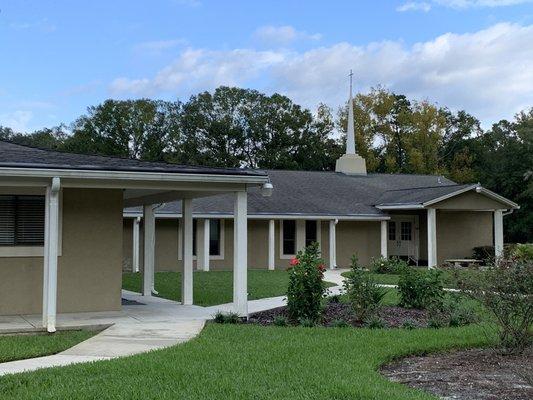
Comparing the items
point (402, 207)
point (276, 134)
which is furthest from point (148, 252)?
point (276, 134)

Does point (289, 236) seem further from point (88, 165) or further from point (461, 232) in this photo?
point (88, 165)

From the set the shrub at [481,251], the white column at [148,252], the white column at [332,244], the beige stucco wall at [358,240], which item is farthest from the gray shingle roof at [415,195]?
the white column at [148,252]

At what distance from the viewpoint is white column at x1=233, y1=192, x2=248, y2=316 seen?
39.5 feet

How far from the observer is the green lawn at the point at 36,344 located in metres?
8.68

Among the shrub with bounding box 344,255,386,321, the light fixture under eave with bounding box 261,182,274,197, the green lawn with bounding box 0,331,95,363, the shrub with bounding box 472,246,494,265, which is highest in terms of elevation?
the light fixture under eave with bounding box 261,182,274,197

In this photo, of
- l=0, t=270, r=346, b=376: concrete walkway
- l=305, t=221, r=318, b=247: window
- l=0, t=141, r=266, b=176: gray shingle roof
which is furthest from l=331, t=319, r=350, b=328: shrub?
l=305, t=221, r=318, b=247: window

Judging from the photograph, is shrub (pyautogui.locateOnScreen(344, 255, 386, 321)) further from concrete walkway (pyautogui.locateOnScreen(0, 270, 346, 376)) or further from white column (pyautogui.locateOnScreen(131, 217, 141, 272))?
white column (pyautogui.locateOnScreen(131, 217, 141, 272))

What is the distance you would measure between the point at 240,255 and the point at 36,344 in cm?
396

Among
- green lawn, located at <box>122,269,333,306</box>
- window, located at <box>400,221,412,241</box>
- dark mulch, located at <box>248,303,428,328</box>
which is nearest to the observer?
dark mulch, located at <box>248,303,428,328</box>

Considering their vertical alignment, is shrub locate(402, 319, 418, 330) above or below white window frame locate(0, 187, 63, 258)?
below

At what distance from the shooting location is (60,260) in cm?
1241

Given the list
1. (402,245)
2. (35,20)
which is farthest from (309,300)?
(402,245)

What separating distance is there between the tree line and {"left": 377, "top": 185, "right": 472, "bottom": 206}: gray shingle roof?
65.4 ft

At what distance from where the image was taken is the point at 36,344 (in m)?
9.50
